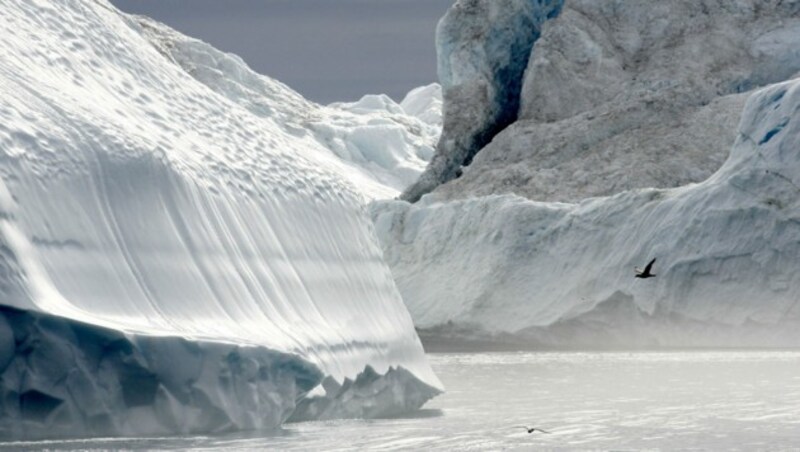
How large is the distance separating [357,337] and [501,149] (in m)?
23.1

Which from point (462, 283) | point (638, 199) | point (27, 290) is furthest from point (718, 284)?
point (27, 290)

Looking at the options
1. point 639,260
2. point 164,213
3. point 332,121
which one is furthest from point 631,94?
point 332,121

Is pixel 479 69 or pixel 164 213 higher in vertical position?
pixel 479 69

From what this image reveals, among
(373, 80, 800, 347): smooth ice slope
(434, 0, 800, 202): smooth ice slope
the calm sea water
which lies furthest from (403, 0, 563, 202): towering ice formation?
the calm sea water

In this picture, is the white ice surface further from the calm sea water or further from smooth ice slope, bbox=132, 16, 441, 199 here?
smooth ice slope, bbox=132, 16, 441, 199

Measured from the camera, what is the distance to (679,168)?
3123 centimetres

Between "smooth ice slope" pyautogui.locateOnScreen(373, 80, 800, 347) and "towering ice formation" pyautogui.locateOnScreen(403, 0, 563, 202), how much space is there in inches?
227

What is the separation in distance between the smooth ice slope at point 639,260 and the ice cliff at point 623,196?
30 millimetres

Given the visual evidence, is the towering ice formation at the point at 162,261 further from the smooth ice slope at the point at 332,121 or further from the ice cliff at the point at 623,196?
the smooth ice slope at the point at 332,121

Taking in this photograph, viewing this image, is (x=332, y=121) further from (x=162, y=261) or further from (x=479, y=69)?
(x=162, y=261)

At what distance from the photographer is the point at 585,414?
44.0ft

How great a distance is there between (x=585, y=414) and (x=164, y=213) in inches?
184

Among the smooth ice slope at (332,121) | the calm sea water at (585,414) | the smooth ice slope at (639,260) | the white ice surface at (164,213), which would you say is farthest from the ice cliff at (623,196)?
the smooth ice slope at (332,121)

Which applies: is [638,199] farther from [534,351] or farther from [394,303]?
[394,303]
